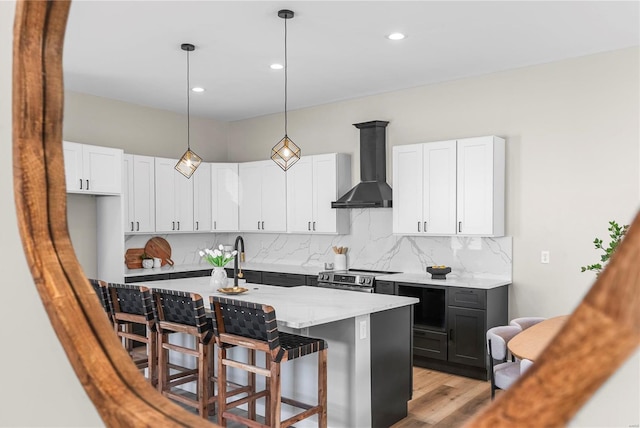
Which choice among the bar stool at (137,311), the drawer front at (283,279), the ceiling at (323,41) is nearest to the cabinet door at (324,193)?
the drawer front at (283,279)

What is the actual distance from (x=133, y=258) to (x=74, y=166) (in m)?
1.46

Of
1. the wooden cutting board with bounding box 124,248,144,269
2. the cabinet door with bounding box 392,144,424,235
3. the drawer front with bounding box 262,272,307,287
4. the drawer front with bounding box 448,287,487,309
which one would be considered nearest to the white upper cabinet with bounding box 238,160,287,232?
the drawer front with bounding box 262,272,307,287

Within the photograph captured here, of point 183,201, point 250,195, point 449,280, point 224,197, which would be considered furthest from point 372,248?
point 183,201

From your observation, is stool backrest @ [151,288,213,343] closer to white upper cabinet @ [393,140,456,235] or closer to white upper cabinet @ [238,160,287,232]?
white upper cabinet @ [393,140,456,235]

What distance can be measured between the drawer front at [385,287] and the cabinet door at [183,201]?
2593 mm

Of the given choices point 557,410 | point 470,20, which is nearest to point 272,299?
point 470,20

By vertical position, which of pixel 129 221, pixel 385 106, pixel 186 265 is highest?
pixel 385 106

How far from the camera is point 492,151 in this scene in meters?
4.70

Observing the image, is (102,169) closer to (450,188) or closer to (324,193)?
(324,193)

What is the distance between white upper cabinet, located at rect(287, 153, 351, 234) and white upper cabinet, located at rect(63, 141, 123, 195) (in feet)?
6.30

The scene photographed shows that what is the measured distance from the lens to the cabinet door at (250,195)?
6598mm

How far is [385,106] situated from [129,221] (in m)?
3.07

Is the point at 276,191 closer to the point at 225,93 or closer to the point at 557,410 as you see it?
the point at 225,93

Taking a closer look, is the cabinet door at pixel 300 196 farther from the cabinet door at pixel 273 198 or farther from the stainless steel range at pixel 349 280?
the stainless steel range at pixel 349 280
